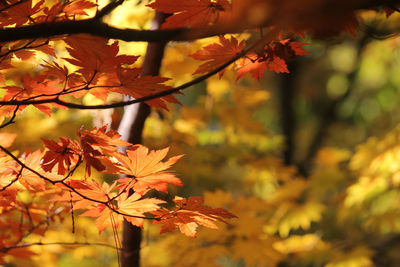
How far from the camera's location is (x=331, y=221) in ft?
13.8

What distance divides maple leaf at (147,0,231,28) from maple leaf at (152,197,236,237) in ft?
1.36

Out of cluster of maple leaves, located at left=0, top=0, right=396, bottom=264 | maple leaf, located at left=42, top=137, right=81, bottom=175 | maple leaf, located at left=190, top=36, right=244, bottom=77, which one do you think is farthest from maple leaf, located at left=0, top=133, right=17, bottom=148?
maple leaf, located at left=190, top=36, right=244, bottom=77

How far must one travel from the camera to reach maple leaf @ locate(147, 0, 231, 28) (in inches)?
28.3

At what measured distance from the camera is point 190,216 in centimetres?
83

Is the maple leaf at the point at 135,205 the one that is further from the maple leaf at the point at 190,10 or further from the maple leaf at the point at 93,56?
the maple leaf at the point at 190,10

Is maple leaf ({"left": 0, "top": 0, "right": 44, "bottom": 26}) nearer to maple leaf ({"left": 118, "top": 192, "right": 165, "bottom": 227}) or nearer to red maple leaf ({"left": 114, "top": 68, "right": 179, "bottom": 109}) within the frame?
red maple leaf ({"left": 114, "top": 68, "right": 179, "bottom": 109})

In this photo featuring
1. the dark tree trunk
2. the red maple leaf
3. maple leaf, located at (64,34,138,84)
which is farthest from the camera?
the dark tree trunk

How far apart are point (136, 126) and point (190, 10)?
0.53m

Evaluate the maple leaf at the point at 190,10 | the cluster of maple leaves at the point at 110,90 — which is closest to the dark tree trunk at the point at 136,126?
the cluster of maple leaves at the point at 110,90

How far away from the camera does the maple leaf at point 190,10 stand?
72cm

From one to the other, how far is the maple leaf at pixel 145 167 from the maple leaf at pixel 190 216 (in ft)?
0.28

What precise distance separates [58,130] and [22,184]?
1.66 metres

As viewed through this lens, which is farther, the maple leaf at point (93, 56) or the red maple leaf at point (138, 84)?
the red maple leaf at point (138, 84)

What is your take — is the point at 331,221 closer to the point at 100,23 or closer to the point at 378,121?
the point at 378,121
